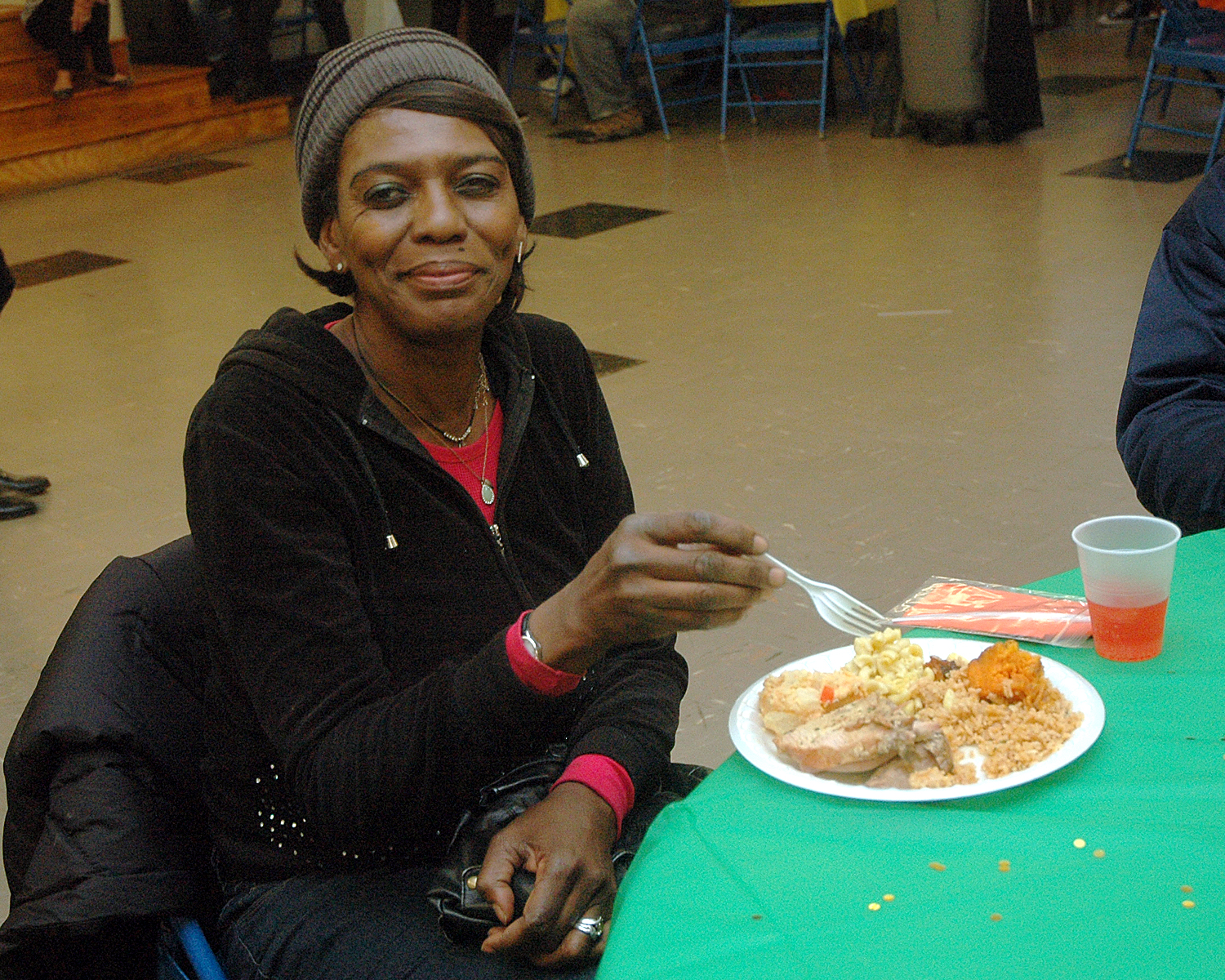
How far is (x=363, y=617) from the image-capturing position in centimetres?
136

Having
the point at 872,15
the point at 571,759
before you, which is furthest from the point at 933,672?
the point at 872,15

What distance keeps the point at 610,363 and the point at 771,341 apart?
540 mm

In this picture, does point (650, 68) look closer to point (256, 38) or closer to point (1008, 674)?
point (256, 38)

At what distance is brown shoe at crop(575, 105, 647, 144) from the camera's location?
8.24 meters

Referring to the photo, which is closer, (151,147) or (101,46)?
(101,46)

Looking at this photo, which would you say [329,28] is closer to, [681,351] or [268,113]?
[268,113]

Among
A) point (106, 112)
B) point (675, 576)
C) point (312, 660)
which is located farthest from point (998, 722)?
point (106, 112)

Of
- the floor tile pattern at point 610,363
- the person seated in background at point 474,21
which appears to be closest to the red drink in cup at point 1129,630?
the floor tile pattern at point 610,363

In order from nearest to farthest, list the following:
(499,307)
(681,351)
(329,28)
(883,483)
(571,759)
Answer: (571,759), (499,307), (883,483), (681,351), (329,28)

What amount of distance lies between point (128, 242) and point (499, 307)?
18.7ft

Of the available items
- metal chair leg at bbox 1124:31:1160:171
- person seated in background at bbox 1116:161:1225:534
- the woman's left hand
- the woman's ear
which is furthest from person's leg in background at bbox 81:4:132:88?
the woman's left hand

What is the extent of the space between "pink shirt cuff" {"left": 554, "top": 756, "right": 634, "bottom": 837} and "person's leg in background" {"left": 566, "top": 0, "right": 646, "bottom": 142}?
23.0ft

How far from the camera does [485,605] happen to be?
147 cm

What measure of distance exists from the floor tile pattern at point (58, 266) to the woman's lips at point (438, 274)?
17.2ft
